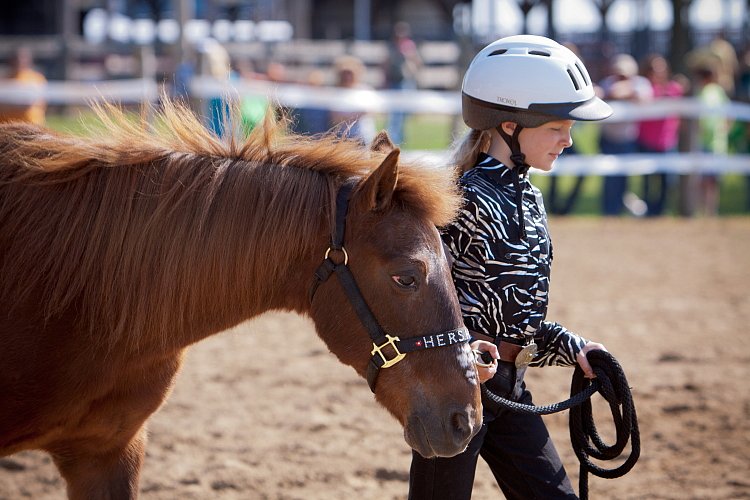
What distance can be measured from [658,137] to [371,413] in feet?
29.0

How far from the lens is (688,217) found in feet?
39.9

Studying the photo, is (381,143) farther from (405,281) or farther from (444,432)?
(444,432)

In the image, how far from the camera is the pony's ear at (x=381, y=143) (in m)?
2.90

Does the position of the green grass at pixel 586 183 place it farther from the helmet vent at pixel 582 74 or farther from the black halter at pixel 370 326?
the black halter at pixel 370 326

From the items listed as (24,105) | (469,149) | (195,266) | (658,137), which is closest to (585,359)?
(469,149)

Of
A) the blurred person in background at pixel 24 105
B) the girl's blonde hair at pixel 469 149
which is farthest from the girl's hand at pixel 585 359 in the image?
the blurred person in background at pixel 24 105

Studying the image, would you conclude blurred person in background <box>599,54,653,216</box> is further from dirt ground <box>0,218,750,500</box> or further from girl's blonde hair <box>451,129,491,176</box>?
girl's blonde hair <box>451,129,491,176</box>

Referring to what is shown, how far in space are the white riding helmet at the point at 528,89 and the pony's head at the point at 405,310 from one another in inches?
17.0

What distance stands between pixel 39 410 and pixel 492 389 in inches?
55.0

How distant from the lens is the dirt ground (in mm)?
4129

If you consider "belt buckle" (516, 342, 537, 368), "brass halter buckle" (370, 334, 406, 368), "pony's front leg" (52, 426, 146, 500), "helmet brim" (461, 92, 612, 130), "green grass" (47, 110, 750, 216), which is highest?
"helmet brim" (461, 92, 612, 130)

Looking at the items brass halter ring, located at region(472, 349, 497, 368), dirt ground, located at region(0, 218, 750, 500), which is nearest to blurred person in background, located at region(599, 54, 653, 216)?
dirt ground, located at region(0, 218, 750, 500)

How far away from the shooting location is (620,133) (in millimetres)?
12562

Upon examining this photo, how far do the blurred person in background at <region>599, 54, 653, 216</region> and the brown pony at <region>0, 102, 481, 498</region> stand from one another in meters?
10.1
